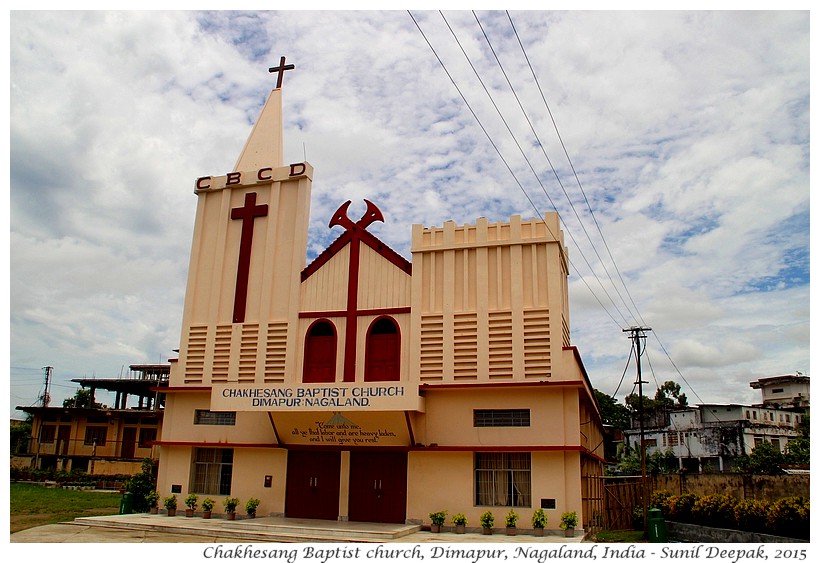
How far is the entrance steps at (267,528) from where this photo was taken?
1706 cm

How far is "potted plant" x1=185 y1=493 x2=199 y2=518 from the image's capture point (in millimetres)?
21031

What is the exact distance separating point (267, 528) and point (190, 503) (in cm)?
418

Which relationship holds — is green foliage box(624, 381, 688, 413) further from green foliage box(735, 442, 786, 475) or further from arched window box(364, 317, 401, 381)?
arched window box(364, 317, 401, 381)

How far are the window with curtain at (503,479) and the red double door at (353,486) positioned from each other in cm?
230

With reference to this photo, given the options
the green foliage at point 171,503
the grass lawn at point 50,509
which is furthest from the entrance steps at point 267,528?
the grass lawn at point 50,509

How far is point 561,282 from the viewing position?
67.6 feet

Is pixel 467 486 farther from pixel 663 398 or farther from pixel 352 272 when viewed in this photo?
pixel 663 398

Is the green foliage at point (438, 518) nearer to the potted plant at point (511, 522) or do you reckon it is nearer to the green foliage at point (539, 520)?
the potted plant at point (511, 522)

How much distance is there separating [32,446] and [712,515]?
53050mm

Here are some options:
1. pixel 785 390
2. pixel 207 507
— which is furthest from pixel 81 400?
pixel 785 390

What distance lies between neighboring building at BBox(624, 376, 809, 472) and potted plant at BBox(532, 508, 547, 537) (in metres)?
35.5

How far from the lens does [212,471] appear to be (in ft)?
72.2
